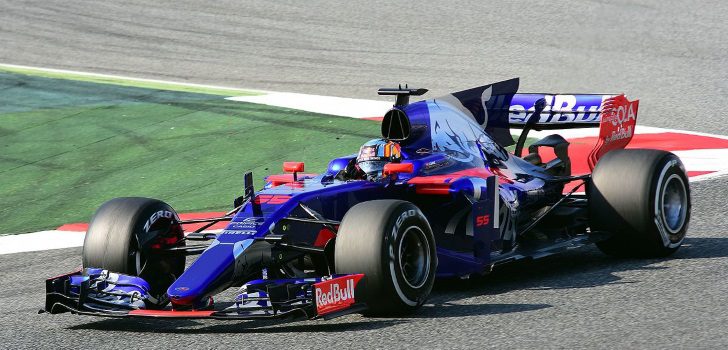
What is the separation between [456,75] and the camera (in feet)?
70.3

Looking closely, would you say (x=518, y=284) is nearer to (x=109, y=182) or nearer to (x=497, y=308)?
(x=497, y=308)

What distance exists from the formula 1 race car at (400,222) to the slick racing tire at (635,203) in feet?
0.03

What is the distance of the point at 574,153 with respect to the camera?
49.6ft

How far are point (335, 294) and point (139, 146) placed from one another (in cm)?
910

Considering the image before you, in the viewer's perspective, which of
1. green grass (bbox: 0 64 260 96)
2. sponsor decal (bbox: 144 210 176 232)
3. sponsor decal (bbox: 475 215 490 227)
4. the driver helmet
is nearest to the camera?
sponsor decal (bbox: 144 210 176 232)

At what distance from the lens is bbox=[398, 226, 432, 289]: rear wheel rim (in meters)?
8.27

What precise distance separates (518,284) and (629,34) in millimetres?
14986

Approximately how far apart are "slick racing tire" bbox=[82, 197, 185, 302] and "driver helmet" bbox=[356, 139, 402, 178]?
4.65ft

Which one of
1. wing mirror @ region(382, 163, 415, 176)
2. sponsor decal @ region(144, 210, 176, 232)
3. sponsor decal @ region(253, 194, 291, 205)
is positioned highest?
wing mirror @ region(382, 163, 415, 176)

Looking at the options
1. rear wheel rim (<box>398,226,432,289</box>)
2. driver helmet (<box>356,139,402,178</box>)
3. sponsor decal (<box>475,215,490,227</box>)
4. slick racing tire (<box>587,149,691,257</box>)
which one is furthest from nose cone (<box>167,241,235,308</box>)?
slick racing tire (<box>587,149,691,257</box>)

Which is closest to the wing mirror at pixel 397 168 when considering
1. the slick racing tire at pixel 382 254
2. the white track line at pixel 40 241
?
the slick racing tire at pixel 382 254

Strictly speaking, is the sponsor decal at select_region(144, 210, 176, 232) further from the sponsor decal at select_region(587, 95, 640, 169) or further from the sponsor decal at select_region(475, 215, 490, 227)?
the sponsor decal at select_region(587, 95, 640, 169)

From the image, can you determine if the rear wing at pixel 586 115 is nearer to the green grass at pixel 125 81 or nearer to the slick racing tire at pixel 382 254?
the slick racing tire at pixel 382 254

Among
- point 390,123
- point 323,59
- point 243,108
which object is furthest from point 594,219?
point 323,59
